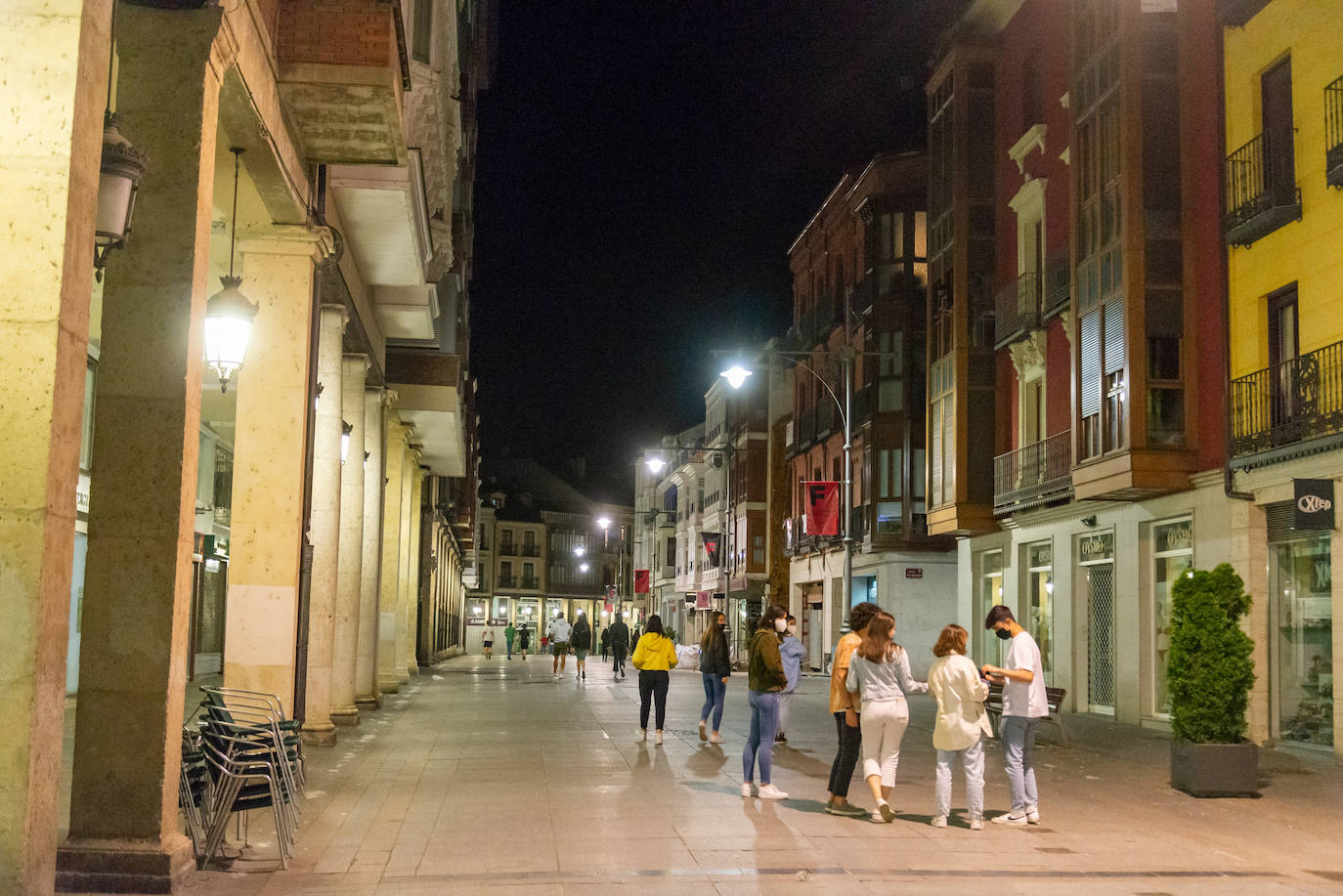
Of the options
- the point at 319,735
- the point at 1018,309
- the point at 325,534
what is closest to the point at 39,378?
the point at 325,534

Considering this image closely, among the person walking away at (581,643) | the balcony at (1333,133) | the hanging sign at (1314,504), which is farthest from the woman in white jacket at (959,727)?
the person walking away at (581,643)

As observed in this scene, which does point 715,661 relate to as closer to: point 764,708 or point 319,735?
point 764,708

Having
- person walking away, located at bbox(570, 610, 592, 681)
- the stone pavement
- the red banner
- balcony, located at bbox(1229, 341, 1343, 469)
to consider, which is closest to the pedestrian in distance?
the stone pavement

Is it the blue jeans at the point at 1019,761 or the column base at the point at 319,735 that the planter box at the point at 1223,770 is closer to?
the blue jeans at the point at 1019,761

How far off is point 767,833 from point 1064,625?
691 inches

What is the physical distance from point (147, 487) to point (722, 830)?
16.2 ft

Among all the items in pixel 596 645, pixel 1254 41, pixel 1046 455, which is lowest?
pixel 596 645

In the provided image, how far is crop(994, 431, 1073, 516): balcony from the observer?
2555 cm

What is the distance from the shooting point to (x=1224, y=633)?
12.5m

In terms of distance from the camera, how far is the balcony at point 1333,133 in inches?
689

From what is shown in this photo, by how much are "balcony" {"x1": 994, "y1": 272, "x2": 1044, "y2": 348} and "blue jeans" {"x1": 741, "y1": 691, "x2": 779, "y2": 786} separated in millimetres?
17088

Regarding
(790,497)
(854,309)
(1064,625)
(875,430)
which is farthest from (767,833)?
(790,497)

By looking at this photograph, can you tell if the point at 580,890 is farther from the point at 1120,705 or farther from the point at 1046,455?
the point at 1046,455

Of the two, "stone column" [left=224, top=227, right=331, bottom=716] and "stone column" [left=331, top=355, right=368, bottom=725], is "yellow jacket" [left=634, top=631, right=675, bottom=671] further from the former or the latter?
"stone column" [left=224, top=227, right=331, bottom=716]
